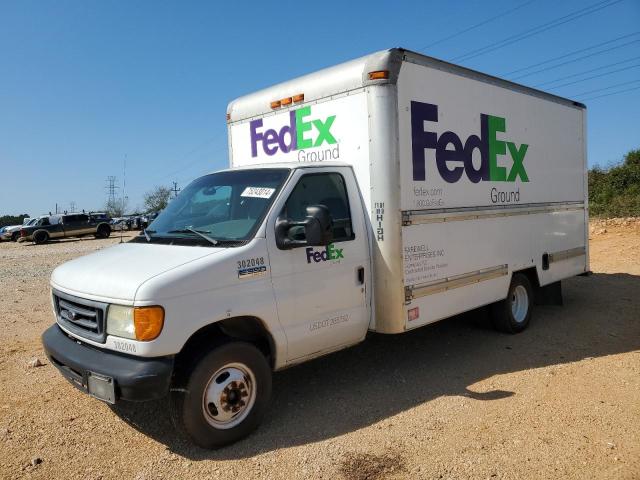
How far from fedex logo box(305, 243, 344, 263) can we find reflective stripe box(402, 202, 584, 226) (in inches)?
30.2

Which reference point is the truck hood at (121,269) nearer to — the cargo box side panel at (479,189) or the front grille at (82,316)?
the front grille at (82,316)

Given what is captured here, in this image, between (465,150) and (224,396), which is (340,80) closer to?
(465,150)

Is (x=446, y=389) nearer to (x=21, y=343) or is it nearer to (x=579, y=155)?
(x=579, y=155)

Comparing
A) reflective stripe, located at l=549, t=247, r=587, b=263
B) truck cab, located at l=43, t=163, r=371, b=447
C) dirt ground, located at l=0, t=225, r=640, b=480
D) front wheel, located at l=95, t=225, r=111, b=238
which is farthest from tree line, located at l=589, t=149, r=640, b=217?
front wheel, located at l=95, t=225, r=111, b=238

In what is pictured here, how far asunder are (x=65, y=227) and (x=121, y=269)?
102ft

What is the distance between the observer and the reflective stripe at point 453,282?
505cm

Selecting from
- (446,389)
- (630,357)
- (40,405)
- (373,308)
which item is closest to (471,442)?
(446,389)

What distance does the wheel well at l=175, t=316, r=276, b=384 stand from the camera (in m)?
3.79

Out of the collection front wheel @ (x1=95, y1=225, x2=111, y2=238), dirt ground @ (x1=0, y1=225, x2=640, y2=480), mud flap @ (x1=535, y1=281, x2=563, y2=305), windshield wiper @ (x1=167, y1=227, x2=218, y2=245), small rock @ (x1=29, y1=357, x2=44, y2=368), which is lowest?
dirt ground @ (x1=0, y1=225, x2=640, y2=480)

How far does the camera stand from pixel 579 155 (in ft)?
26.4

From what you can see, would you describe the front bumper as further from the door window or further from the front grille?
the door window

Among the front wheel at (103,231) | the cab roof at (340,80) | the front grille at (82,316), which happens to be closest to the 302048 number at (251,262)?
the front grille at (82,316)

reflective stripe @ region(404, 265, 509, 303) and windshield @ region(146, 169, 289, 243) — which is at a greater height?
windshield @ region(146, 169, 289, 243)

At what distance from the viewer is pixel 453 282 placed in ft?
18.4
